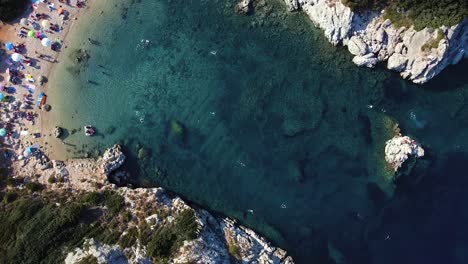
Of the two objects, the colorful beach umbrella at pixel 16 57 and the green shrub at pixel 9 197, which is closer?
the green shrub at pixel 9 197

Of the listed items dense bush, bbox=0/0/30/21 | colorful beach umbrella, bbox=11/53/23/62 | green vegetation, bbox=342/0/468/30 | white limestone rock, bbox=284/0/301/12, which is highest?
green vegetation, bbox=342/0/468/30

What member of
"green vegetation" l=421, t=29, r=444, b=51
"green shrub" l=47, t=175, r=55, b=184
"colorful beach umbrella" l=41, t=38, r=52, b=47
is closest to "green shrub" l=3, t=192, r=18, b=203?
"green shrub" l=47, t=175, r=55, b=184

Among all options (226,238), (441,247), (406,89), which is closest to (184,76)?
Result: (226,238)

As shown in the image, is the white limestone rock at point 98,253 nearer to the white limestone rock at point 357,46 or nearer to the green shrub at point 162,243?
the green shrub at point 162,243

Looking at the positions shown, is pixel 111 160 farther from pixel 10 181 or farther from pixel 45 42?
pixel 45 42

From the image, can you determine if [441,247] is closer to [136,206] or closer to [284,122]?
[284,122]

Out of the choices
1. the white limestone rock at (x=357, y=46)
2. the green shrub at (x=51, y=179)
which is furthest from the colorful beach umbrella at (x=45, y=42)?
the white limestone rock at (x=357, y=46)

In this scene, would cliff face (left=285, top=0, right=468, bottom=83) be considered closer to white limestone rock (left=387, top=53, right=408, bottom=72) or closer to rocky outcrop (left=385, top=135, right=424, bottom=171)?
white limestone rock (left=387, top=53, right=408, bottom=72)
